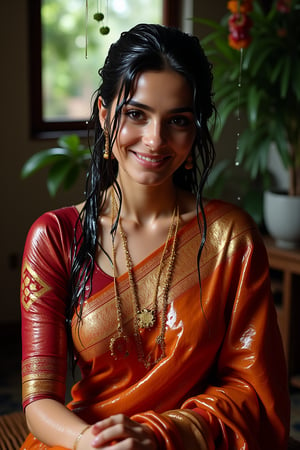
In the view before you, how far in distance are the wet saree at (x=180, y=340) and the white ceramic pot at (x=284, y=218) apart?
58.6 inches

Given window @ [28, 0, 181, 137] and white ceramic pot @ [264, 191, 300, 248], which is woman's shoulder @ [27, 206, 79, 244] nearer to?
white ceramic pot @ [264, 191, 300, 248]

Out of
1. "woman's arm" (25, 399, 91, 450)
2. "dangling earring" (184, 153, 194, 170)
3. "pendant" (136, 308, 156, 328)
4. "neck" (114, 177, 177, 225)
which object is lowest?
"woman's arm" (25, 399, 91, 450)

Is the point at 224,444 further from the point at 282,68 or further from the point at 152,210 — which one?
the point at 282,68

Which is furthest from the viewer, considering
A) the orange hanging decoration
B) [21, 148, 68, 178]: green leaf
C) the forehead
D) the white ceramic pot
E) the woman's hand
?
[21, 148, 68, 178]: green leaf

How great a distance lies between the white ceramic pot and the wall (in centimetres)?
111

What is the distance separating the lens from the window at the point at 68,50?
11.3ft

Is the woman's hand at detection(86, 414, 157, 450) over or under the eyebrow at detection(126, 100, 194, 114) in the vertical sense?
under

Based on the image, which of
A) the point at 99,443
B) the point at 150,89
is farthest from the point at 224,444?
the point at 150,89

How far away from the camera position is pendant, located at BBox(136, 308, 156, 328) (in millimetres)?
1416

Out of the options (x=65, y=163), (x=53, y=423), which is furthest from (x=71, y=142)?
(x=53, y=423)

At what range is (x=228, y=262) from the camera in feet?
4.80

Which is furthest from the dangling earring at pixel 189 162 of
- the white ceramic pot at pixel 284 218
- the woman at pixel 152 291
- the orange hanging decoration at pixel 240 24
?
the white ceramic pot at pixel 284 218

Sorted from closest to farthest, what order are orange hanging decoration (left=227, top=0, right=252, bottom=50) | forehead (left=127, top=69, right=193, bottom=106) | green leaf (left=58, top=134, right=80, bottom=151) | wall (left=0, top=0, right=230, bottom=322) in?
forehead (left=127, top=69, right=193, bottom=106)
orange hanging decoration (left=227, top=0, right=252, bottom=50)
green leaf (left=58, top=134, right=80, bottom=151)
wall (left=0, top=0, right=230, bottom=322)

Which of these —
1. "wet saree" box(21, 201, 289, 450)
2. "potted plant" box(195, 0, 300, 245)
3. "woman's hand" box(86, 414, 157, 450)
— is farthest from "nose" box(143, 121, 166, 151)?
"potted plant" box(195, 0, 300, 245)
